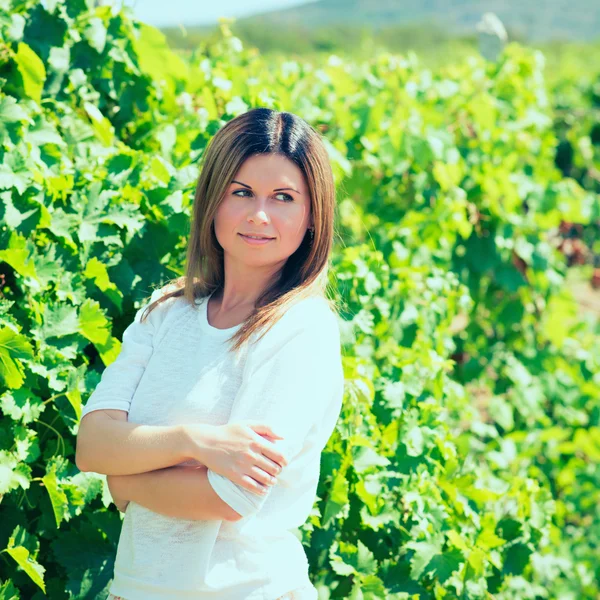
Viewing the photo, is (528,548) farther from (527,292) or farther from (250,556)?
(527,292)

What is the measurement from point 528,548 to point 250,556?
4.22 feet

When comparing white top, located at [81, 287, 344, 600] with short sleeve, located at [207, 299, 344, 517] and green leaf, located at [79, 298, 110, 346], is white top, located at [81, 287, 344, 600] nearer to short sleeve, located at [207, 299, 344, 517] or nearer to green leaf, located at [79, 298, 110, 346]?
short sleeve, located at [207, 299, 344, 517]

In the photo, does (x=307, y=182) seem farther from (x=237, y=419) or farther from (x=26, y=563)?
(x=26, y=563)

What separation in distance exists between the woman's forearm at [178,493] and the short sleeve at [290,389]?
20 mm

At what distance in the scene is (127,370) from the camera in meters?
1.67

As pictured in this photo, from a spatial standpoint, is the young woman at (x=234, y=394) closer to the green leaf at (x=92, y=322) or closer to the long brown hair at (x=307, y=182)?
the long brown hair at (x=307, y=182)

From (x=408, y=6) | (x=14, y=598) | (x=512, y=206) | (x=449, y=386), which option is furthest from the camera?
(x=408, y=6)

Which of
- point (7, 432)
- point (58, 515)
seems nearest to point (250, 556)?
point (58, 515)

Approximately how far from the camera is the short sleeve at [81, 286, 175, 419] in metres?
1.63

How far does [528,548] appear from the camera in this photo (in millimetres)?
2506

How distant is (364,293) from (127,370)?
1036mm

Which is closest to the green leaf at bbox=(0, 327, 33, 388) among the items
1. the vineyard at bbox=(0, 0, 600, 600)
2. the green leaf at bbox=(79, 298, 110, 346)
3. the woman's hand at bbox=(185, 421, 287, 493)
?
the vineyard at bbox=(0, 0, 600, 600)

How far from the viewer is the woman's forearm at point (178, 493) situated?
145cm

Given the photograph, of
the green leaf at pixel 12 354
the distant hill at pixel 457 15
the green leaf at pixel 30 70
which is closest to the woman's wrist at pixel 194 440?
the green leaf at pixel 12 354
